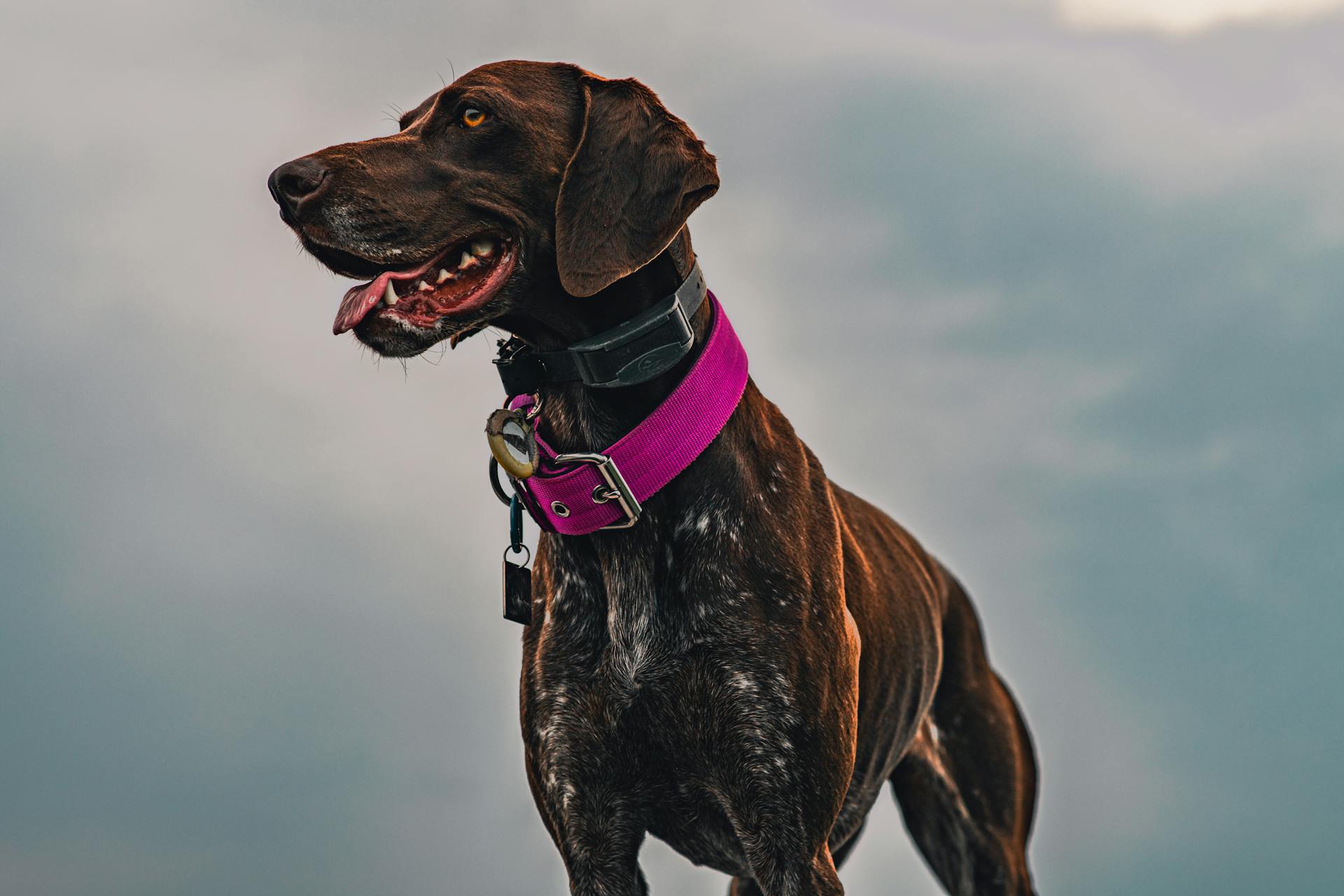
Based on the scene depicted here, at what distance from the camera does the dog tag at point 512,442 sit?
4027 mm

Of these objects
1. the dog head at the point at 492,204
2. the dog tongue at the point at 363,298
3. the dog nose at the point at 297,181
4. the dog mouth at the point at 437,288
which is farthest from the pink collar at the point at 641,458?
the dog nose at the point at 297,181

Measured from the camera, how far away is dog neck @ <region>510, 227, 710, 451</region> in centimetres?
403

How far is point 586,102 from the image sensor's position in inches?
163

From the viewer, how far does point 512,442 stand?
13.5ft

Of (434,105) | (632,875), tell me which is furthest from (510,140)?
(632,875)

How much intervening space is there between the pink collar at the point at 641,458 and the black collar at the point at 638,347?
4.2 inches

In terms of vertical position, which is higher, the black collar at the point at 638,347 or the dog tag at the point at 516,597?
the black collar at the point at 638,347

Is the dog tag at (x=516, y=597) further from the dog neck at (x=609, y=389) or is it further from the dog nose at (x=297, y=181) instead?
the dog nose at (x=297, y=181)

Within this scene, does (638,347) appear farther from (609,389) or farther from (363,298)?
(363,298)

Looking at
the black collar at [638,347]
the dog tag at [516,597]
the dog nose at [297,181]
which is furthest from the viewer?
the dog tag at [516,597]

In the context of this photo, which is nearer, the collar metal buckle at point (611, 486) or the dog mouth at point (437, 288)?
the dog mouth at point (437, 288)

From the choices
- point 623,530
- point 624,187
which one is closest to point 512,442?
point 623,530

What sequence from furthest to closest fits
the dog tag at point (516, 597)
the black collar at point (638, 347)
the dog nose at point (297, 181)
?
1. the dog tag at point (516, 597)
2. the black collar at point (638, 347)
3. the dog nose at point (297, 181)

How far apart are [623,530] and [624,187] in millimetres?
982
